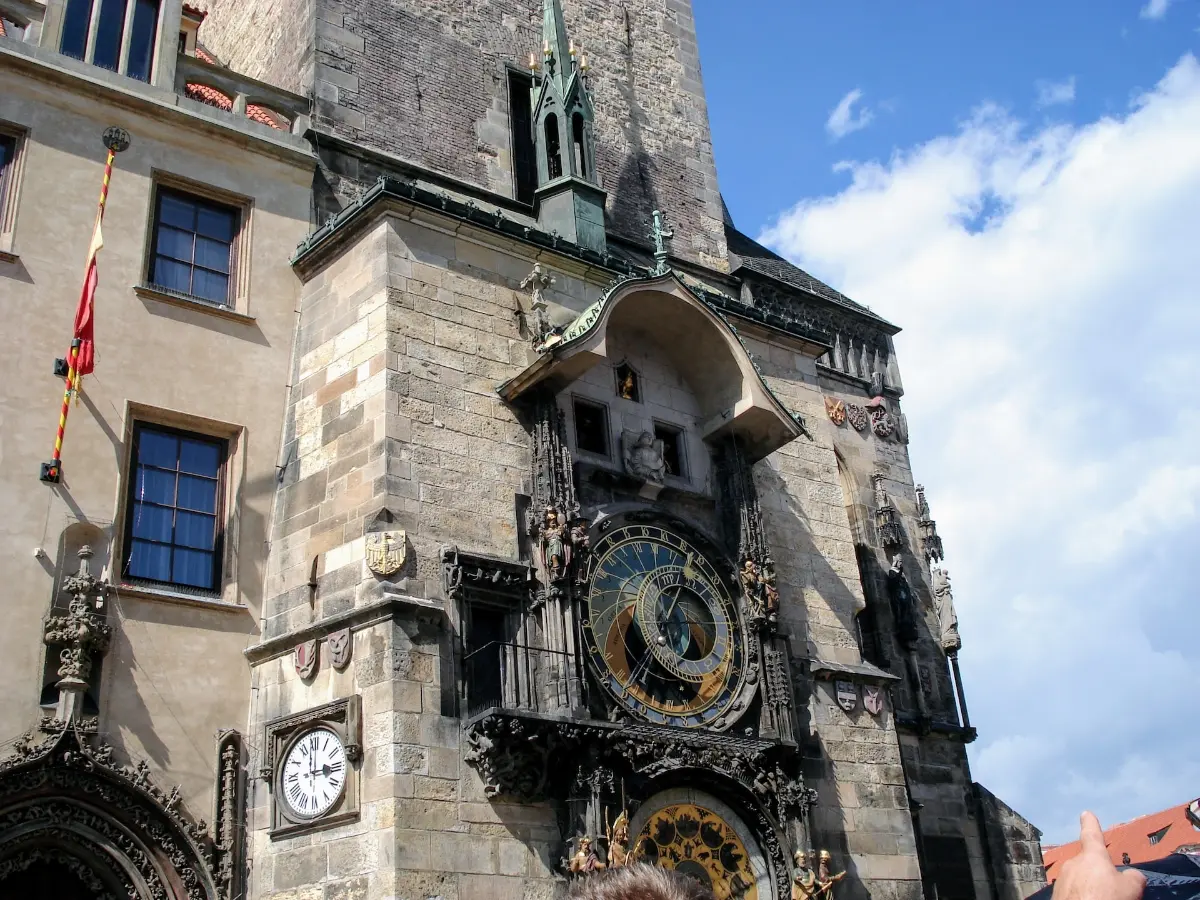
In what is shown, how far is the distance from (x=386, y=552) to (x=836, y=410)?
10.7m

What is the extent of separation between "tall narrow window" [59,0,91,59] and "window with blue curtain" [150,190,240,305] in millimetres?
1796

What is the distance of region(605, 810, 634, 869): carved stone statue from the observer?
11.4 m

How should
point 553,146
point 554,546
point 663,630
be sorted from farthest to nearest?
point 553,146
point 663,630
point 554,546

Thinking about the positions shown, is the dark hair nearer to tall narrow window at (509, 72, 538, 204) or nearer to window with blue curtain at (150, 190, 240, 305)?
window with blue curtain at (150, 190, 240, 305)

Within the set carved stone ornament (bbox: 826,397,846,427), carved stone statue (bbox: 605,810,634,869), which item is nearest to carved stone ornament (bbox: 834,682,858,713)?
carved stone statue (bbox: 605,810,634,869)

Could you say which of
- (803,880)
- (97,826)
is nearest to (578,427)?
(803,880)

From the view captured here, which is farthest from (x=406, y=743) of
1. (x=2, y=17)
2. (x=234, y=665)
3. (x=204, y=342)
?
(x=2, y=17)

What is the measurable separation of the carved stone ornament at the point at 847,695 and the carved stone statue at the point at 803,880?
225cm

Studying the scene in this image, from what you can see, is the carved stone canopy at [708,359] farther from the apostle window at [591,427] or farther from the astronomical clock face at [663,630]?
the astronomical clock face at [663,630]

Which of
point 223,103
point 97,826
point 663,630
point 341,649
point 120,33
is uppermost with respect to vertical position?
point 120,33

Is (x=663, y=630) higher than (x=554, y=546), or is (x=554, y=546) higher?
(x=554, y=546)

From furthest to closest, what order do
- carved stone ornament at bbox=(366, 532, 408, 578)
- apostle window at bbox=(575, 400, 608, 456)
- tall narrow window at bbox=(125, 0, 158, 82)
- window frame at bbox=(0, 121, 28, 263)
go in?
tall narrow window at bbox=(125, 0, 158, 82)
apostle window at bbox=(575, 400, 608, 456)
window frame at bbox=(0, 121, 28, 263)
carved stone ornament at bbox=(366, 532, 408, 578)

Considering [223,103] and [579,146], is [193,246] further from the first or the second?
[579,146]

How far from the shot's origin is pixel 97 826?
36.2 feet
